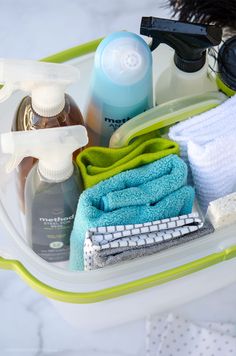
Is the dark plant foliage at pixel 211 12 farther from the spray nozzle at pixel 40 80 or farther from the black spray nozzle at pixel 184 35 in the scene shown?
the spray nozzle at pixel 40 80

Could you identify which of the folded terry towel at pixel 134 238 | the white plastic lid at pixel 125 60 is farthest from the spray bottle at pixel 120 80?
the folded terry towel at pixel 134 238

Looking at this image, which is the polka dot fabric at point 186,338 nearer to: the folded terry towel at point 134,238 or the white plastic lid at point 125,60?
the folded terry towel at point 134,238

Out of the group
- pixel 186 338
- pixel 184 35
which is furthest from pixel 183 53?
pixel 186 338

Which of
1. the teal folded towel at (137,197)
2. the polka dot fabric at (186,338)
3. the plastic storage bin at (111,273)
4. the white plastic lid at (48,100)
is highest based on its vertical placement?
the white plastic lid at (48,100)

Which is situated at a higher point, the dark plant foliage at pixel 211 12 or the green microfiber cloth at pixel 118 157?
the dark plant foliage at pixel 211 12

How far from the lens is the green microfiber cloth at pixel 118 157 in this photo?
681 millimetres

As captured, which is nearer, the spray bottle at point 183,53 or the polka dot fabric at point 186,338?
the spray bottle at point 183,53

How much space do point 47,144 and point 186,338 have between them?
30 cm

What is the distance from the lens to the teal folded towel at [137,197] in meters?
0.65

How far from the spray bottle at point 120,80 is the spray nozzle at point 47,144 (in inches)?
2.7

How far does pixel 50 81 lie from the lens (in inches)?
24.7

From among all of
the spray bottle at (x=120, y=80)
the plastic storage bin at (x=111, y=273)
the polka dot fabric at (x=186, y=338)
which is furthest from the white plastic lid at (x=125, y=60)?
the polka dot fabric at (x=186, y=338)

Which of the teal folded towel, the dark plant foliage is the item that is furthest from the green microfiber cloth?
the dark plant foliage

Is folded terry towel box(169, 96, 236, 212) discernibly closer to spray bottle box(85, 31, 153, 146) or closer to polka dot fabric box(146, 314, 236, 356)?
spray bottle box(85, 31, 153, 146)
